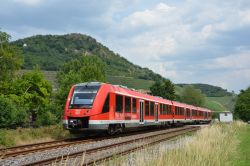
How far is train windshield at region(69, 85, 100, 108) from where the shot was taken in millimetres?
23875

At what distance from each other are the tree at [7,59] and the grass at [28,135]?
34963 millimetres

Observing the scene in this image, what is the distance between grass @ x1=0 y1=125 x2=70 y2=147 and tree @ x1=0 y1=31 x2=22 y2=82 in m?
35.0

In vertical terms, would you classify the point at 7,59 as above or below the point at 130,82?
below

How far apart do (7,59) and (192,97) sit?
106 m

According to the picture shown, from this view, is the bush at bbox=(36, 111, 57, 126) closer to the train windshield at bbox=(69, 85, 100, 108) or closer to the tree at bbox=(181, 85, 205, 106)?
the train windshield at bbox=(69, 85, 100, 108)

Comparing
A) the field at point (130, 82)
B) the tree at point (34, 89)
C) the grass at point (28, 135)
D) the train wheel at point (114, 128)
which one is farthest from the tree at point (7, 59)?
the field at point (130, 82)

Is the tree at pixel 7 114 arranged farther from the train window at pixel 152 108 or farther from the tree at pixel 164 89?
the tree at pixel 164 89

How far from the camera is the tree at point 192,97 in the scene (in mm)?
156875

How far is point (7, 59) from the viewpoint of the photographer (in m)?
60.7

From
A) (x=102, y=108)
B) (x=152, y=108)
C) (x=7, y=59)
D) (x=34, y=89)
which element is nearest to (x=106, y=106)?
(x=102, y=108)

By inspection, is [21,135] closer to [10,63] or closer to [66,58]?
[10,63]

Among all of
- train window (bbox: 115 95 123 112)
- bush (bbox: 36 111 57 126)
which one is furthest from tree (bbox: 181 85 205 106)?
train window (bbox: 115 95 123 112)

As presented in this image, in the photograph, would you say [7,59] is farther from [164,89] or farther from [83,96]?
[164,89]

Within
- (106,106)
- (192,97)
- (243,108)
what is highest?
(192,97)
